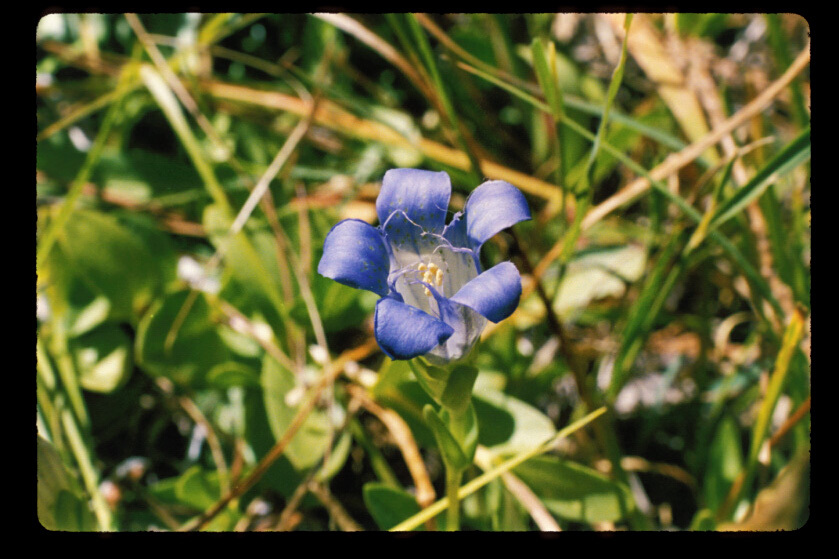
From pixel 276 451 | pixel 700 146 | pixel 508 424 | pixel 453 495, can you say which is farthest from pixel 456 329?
pixel 700 146

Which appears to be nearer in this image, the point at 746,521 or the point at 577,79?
the point at 746,521

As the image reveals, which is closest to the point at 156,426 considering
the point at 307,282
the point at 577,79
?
the point at 307,282

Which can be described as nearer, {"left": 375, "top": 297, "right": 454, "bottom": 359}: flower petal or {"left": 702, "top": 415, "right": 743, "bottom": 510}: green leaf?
{"left": 375, "top": 297, "right": 454, "bottom": 359}: flower petal

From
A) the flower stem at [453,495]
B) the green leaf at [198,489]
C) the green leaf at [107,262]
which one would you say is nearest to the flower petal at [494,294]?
the flower stem at [453,495]

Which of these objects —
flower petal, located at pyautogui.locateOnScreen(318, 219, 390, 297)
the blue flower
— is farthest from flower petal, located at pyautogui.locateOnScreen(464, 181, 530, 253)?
flower petal, located at pyautogui.locateOnScreen(318, 219, 390, 297)

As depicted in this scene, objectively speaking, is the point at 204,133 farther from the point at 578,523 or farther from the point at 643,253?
the point at 578,523

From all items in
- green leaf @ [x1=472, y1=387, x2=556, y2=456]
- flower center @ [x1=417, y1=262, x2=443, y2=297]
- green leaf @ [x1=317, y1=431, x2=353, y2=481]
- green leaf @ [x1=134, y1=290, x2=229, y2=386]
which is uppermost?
flower center @ [x1=417, y1=262, x2=443, y2=297]

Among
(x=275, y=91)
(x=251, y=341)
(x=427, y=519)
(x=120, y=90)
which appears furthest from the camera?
(x=275, y=91)

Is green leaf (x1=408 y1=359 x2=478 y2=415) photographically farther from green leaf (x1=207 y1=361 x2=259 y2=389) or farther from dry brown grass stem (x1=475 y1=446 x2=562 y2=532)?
green leaf (x1=207 y1=361 x2=259 y2=389)
